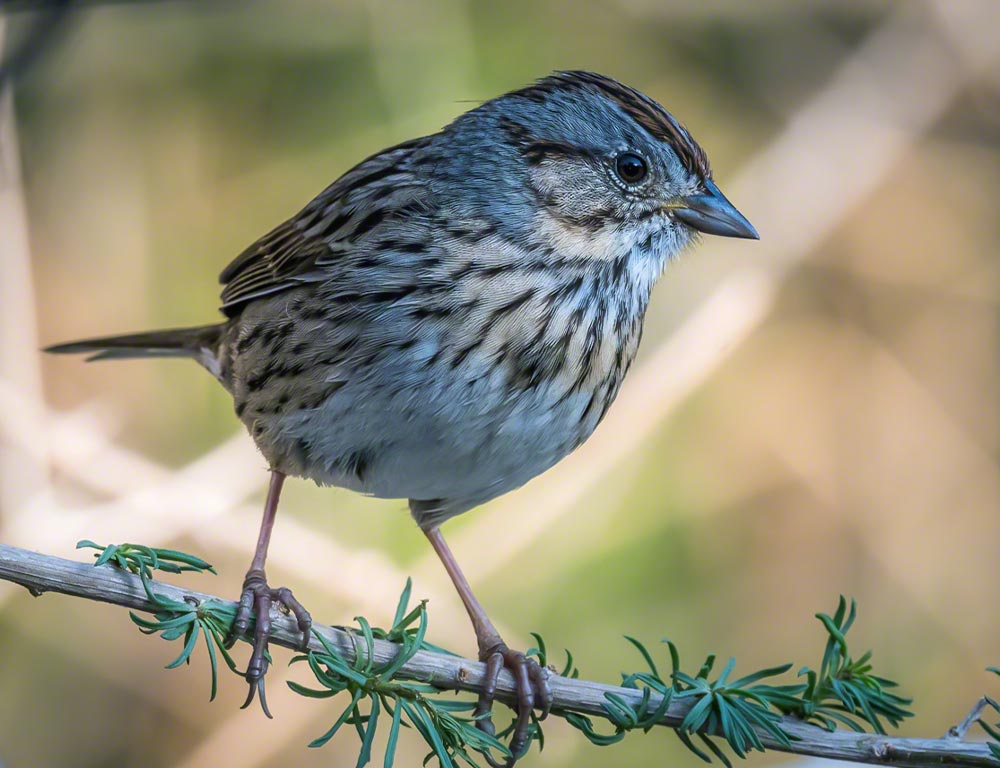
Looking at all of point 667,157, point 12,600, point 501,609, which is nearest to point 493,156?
point 667,157

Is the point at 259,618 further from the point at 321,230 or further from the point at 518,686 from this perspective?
the point at 321,230

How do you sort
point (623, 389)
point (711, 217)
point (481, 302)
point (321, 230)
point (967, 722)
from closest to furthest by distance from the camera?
point (967, 722) < point (481, 302) < point (711, 217) < point (321, 230) < point (623, 389)

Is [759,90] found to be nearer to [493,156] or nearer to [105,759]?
[493,156]

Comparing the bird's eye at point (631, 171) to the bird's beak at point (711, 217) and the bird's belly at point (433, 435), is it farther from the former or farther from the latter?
the bird's belly at point (433, 435)

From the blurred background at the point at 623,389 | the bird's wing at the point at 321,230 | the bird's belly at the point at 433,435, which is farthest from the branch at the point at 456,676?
the blurred background at the point at 623,389

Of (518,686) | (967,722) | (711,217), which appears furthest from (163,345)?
(967,722)

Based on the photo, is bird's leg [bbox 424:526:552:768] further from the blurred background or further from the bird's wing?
the bird's wing

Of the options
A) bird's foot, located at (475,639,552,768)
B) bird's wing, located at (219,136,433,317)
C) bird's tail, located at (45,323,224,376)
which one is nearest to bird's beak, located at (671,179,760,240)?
bird's wing, located at (219,136,433,317)
